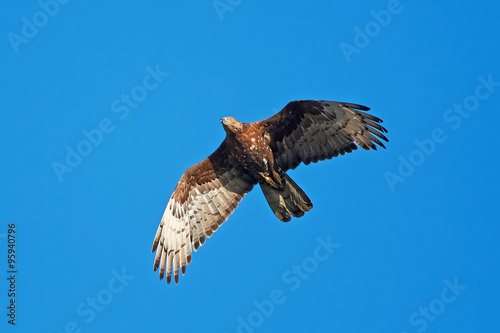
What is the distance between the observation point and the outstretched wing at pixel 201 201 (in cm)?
1494

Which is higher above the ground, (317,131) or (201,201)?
(201,201)

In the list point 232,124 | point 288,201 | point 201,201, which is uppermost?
point 232,124

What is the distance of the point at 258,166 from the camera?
14.5 m

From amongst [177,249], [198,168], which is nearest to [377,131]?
[198,168]

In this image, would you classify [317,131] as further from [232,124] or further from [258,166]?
[232,124]

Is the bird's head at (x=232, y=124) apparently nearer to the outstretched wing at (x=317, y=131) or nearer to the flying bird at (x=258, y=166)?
the flying bird at (x=258, y=166)

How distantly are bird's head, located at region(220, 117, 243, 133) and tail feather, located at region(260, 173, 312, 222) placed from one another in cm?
145

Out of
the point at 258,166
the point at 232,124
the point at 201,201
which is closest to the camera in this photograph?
the point at 232,124

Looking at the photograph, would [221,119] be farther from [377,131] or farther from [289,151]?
[377,131]

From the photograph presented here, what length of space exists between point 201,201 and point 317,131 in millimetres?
3110

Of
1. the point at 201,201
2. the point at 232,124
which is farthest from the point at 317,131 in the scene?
the point at 201,201

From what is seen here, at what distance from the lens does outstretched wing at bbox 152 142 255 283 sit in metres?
14.9

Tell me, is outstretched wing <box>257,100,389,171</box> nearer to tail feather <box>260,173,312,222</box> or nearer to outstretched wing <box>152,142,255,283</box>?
tail feather <box>260,173,312,222</box>

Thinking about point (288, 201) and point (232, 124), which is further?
point (288, 201)
